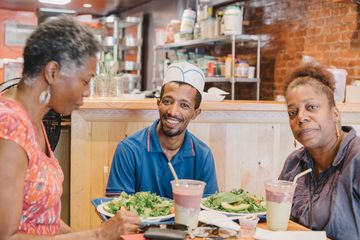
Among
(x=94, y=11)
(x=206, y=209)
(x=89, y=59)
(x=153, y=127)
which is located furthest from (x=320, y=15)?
(x=94, y=11)

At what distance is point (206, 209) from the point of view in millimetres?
2070

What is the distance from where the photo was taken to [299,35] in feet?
18.7

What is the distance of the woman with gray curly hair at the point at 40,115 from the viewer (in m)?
1.48

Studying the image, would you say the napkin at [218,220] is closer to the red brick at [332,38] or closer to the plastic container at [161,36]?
the red brick at [332,38]

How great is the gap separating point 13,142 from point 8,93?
23 cm

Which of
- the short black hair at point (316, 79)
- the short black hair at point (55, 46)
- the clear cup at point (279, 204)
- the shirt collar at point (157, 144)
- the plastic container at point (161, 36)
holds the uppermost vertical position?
the plastic container at point (161, 36)

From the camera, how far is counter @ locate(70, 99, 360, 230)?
361cm

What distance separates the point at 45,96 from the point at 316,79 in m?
1.20

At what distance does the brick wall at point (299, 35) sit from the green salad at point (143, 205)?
2682 millimetres

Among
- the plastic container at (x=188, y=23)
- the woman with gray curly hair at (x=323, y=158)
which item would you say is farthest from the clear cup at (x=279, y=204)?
A: the plastic container at (x=188, y=23)

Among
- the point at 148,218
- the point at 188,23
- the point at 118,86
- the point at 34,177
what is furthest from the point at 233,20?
the point at 34,177

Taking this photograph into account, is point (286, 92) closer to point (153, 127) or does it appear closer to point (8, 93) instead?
point (153, 127)

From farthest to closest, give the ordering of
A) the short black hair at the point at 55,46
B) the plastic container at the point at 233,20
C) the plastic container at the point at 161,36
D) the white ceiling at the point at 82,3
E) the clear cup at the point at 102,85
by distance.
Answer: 1. the white ceiling at the point at 82,3
2. the plastic container at the point at 161,36
3. the plastic container at the point at 233,20
4. the clear cup at the point at 102,85
5. the short black hair at the point at 55,46

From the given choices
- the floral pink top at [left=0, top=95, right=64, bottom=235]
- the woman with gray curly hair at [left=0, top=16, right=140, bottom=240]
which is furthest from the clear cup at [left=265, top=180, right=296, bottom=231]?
the floral pink top at [left=0, top=95, right=64, bottom=235]
